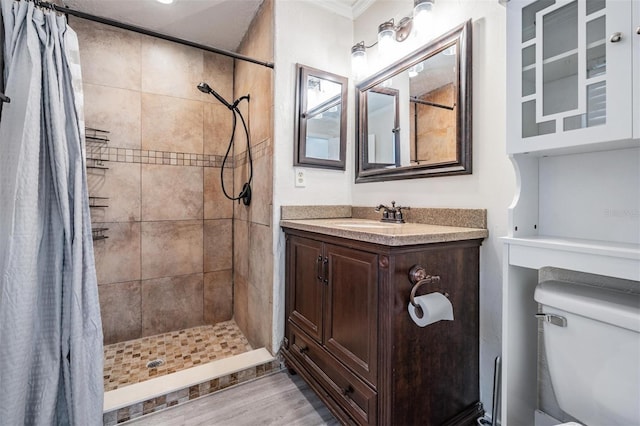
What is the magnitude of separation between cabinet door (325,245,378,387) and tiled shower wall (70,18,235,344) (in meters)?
1.72

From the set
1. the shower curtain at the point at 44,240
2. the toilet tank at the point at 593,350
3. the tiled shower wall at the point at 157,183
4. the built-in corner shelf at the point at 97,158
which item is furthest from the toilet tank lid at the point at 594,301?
the built-in corner shelf at the point at 97,158

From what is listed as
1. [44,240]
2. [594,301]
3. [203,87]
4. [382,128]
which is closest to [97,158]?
[203,87]

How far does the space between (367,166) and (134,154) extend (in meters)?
1.95

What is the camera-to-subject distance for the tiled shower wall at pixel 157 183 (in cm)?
231

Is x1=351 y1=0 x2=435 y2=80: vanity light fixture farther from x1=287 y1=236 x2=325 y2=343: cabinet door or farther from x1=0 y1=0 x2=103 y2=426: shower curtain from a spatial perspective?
x1=0 y1=0 x2=103 y2=426: shower curtain

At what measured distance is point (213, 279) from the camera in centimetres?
276

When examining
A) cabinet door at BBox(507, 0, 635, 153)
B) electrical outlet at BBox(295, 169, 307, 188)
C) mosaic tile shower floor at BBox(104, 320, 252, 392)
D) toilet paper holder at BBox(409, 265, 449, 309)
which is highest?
cabinet door at BBox(507, 0, 635, 153)

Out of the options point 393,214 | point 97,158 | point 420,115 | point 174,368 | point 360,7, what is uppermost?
point 360,7

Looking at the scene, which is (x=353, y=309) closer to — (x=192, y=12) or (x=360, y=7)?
(x=360, y=7)

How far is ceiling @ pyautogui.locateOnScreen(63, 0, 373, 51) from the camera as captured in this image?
2080 millimetres

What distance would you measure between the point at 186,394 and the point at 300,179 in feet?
4.73

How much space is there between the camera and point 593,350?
0.87 meters

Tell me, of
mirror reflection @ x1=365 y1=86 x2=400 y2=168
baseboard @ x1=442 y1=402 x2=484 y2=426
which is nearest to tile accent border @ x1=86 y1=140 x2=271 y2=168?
mirror reflection @ x1=365 y1=86 x2=400 y2=168

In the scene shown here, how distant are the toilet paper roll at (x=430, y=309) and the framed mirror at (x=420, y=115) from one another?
0.68 m
